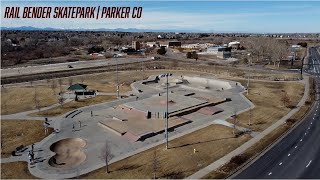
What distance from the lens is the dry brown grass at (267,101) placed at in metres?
48.2

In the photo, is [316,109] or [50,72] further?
[50,72]

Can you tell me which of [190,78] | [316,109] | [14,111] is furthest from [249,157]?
[190,78]

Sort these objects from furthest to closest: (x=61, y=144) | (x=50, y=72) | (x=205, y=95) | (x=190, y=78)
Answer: (x=50, y=72) → (x=190, y=78) → (x=205, y=95) → (x=61, y=144)

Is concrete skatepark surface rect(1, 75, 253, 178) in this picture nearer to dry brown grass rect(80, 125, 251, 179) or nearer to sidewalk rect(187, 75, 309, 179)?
dry brown grass rect(80, 125, 251, 179)

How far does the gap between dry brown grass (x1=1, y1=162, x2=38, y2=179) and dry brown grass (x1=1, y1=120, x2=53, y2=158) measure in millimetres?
2935

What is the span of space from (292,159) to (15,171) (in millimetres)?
30978

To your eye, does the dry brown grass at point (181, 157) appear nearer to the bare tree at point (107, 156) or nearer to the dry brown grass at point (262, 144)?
the bare tree at point (107, 156)

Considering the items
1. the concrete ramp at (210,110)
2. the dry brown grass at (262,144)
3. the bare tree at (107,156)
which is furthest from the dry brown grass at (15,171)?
the concrete ramp at (210,110)

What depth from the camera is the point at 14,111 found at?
2069 inches

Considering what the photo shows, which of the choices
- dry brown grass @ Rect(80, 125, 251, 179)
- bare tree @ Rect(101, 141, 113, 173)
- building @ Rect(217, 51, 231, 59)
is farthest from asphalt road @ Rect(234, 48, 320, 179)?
building @ Rect(217, 51, 231, 59)

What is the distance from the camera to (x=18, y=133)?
140 feet

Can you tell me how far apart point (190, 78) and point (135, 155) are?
50517 millimetres

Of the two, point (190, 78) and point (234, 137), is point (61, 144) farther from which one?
point (190, 78)

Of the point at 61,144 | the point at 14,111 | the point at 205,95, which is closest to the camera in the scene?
the point at 61,144
